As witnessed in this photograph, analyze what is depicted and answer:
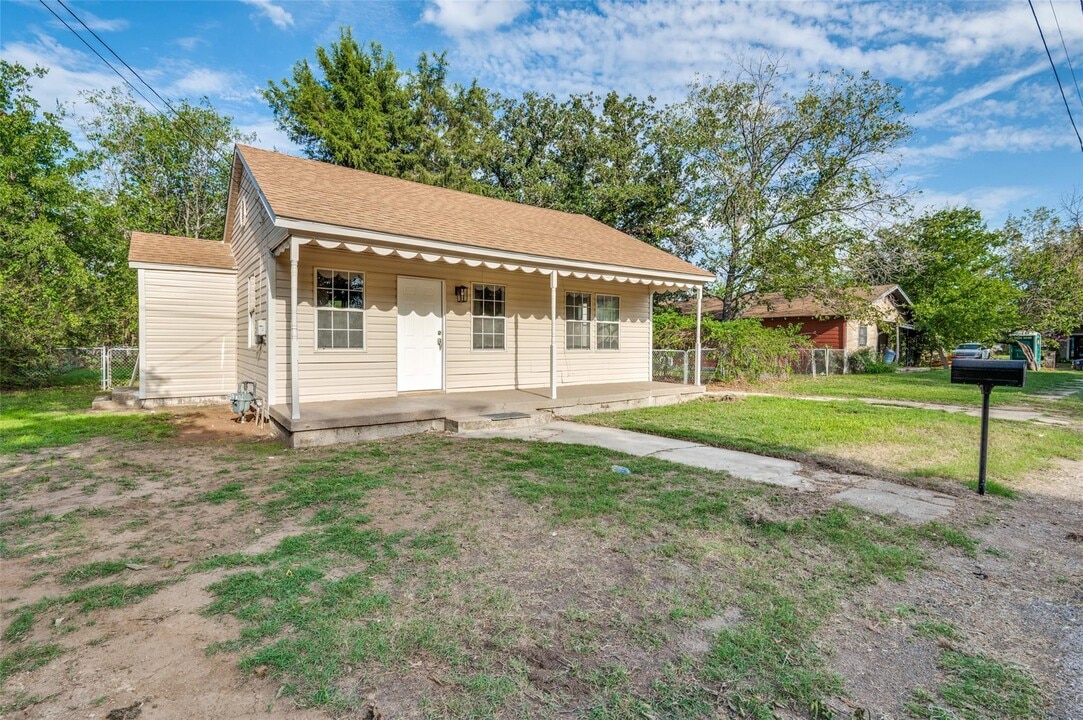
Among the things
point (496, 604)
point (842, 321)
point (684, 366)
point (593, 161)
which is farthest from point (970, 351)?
point (496, 604)

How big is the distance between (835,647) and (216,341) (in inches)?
443

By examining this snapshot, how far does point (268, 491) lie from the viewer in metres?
4.42

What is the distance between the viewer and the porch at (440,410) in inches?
252

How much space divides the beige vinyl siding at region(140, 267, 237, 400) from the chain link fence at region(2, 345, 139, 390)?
342 cm

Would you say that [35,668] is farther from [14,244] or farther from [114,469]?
[14,244]

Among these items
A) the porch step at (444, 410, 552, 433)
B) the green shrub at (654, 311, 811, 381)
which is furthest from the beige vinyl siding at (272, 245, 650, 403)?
the green shrub at (654, 311, 811, 381)

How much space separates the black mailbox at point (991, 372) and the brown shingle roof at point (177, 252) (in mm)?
11552

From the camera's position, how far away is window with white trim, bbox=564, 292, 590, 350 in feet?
35.6

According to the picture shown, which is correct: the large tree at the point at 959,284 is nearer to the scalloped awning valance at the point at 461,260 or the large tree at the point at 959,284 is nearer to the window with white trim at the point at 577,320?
the scalloped awning valance at the point at 461,260

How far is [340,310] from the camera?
8023 millimetres

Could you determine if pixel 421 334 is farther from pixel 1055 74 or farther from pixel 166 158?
pixel 166 158

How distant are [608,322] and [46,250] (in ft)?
46.8

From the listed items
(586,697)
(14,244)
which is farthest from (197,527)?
(14,244)

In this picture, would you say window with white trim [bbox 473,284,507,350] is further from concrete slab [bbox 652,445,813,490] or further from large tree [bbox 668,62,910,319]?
large tree [bbox 668,62,910,319]
